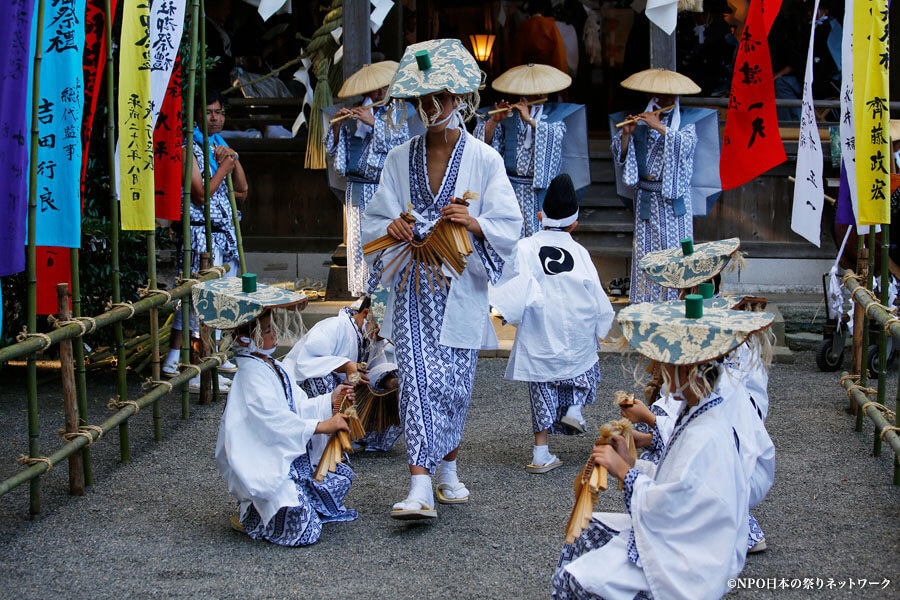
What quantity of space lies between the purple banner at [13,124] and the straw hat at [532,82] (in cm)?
502

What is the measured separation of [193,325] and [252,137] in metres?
3.82

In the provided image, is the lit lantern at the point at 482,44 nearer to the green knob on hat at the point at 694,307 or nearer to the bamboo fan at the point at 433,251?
the bamboo fan at the point at 433,251

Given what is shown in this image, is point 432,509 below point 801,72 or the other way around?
below

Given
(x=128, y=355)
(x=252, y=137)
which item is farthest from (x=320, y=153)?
(x=128, y=355)

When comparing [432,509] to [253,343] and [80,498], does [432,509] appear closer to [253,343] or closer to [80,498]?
[253,343]

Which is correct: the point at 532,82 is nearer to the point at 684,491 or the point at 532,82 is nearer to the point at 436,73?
the point at 436,73

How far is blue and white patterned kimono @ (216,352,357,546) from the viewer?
13.8ft

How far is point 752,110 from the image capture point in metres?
6.04

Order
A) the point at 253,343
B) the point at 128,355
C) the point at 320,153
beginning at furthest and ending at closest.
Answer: the point at 320,153 < the point at 128,355 < the point at 253,343

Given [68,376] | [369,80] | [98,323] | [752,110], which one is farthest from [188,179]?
[752,110]

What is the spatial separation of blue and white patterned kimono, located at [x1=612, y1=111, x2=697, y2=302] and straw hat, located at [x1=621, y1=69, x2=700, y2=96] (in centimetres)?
33

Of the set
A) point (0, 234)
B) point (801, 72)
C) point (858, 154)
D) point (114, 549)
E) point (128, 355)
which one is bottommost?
point (114, 549)

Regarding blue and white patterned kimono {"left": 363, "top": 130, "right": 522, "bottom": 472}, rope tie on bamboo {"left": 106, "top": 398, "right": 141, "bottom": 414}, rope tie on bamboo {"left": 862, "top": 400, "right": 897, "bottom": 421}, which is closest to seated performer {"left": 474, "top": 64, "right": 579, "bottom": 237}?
rope tie on bamboo {"left": 862, "top": 400, "right": 897, "bottom": 421}

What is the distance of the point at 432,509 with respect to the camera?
4.42m
